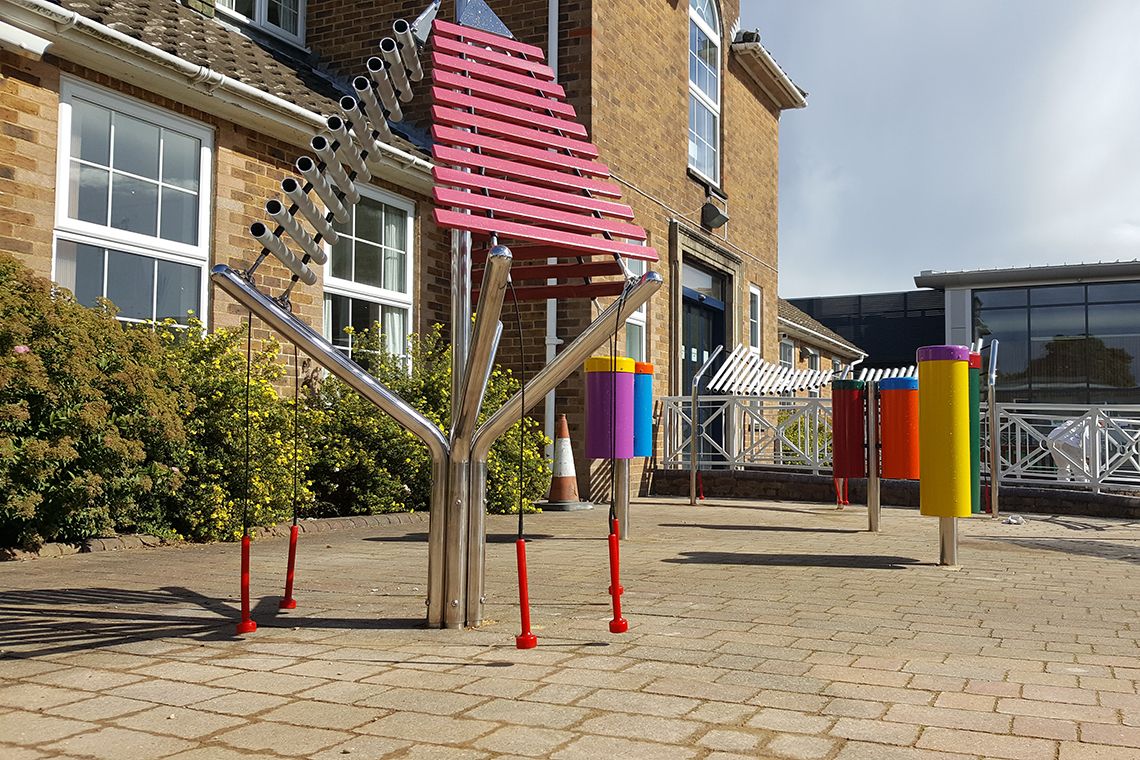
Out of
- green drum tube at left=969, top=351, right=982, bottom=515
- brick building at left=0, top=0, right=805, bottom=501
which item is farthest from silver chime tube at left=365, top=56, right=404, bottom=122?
green drum tube at left=969, top=351, right=982, bottom=515

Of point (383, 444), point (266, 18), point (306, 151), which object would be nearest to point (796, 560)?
point (383, 444)

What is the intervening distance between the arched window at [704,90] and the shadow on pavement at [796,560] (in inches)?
396

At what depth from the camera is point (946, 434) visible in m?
6.84

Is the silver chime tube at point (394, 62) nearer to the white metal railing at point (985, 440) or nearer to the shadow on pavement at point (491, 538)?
the shadow on pavement at point (491, 538)

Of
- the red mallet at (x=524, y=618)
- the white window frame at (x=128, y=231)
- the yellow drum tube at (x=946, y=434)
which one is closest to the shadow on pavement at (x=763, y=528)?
the yellow drum tube at (x=946, y=434)

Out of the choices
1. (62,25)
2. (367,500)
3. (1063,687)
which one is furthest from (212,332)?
(1063,687)

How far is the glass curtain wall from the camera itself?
31.3 m

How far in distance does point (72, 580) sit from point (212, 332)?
12.6 ft

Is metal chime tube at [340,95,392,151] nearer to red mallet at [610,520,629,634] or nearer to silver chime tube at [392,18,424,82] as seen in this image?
silver chime tube at [392,18,424,82]

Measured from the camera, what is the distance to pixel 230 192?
9734mm

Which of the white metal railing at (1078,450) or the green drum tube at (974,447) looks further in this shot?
the white metal railing at (1078,450)

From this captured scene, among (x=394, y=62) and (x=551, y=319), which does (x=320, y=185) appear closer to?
(x=394, y=62)

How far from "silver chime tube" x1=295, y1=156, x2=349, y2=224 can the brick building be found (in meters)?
4.40

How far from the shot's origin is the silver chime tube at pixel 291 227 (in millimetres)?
3992
